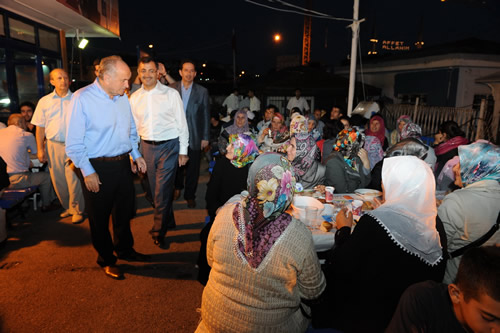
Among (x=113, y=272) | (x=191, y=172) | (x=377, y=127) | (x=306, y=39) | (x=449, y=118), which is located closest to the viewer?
(x=113, y=272)

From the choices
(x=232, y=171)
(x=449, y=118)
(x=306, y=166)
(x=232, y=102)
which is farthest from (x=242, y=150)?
(x=232, y=102)

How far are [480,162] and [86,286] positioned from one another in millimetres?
4045

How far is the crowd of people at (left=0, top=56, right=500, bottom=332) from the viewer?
1682mm

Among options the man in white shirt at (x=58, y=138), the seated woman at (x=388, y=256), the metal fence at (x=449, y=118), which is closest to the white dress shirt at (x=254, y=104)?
the metal fence at (x=449, y=118)

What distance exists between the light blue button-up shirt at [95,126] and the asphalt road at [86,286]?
1.34 m

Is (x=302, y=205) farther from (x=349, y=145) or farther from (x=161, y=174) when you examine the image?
(x=161, y=174)

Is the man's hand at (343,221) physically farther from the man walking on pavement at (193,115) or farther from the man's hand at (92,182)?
the man walking on pavement at (193,115)

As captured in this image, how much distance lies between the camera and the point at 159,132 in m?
4.36

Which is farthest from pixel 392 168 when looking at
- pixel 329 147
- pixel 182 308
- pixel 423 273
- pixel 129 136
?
pixel 329 147

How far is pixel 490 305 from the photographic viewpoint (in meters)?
1.31

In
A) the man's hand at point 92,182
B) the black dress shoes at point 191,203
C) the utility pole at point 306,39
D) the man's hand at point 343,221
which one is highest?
the utility pole at point 306,39

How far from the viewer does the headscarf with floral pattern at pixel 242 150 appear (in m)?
3.32

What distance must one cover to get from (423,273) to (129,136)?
3163 millimetres

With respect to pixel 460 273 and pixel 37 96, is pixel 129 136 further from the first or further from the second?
pixel 37 96
